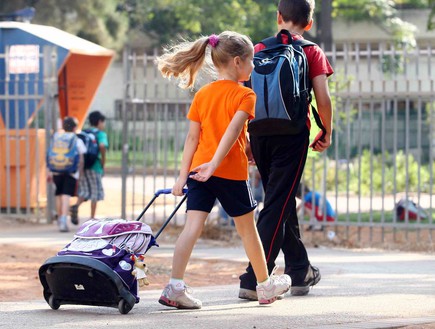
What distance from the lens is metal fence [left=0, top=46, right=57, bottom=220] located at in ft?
47.3

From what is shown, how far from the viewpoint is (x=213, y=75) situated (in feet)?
21.9

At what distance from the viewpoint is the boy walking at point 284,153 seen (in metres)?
6.82

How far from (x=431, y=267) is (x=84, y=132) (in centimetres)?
580

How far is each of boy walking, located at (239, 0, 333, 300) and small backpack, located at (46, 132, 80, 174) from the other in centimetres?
681

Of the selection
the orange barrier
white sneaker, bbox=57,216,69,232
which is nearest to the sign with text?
the orange barrier

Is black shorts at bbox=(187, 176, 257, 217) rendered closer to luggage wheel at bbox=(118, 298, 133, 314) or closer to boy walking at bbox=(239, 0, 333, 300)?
boy walking at bbox=(239, 0, 333, 300)

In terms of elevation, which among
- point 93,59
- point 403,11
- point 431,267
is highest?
point 403,11

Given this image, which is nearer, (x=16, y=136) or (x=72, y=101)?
(x=16, y=136)

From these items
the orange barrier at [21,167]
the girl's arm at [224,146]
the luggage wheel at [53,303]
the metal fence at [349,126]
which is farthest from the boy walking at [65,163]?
the girl's arm at [224,146]

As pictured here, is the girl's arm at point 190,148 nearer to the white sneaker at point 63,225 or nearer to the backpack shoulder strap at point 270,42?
the backpack shoulder strap at point 270,42

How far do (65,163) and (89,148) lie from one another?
2.01 feet

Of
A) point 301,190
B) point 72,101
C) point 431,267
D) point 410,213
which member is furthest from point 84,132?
point 431,267

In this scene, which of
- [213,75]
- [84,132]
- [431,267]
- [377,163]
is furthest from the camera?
[377,163]

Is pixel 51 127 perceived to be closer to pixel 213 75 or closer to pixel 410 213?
Result: pixel 410 213
